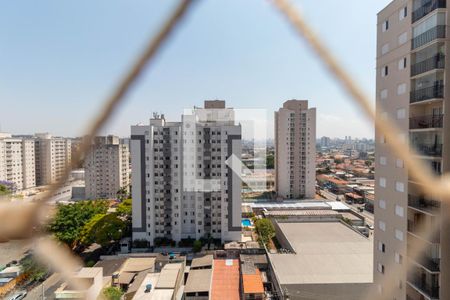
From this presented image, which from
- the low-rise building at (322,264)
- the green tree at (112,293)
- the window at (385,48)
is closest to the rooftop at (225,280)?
the low-rise building at (322,264)

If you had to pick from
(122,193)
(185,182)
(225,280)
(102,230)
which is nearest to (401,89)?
(225,280)

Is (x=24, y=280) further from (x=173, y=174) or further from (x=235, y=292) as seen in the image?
(x=235, y=292)

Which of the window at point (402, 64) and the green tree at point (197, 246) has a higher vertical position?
the window at point (402, 64)

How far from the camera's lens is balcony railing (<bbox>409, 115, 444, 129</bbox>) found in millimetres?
2699

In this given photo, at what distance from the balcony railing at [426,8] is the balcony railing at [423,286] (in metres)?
2.95

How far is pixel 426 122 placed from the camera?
9.29ft

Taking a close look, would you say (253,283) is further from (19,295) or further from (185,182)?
(19,295)

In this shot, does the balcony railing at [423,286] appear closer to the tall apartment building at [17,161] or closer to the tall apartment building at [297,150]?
the tall apartment building at [297,150]

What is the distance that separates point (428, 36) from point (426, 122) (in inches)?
36.6

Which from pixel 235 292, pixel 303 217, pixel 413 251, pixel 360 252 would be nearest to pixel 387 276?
pixel 413 251

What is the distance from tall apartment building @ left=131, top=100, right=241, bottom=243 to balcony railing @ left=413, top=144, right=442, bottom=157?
6.89 meters

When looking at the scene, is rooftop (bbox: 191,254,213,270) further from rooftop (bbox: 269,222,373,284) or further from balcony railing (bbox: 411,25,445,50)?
balcony railing (bbox: 411,25,445,50)

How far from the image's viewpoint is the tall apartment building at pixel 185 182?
9.52 metres

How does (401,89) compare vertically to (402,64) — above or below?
below
